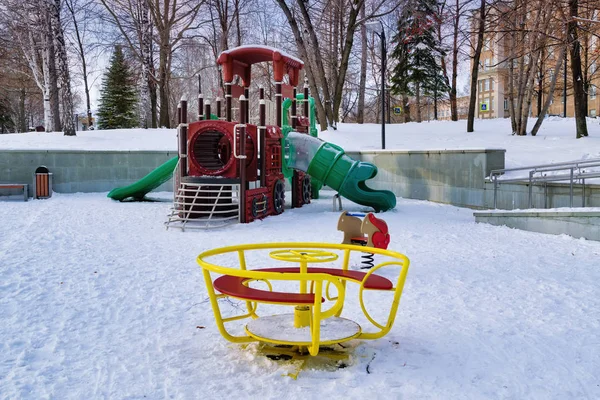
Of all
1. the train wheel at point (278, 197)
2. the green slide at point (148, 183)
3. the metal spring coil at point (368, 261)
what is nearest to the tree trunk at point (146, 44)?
the green slide at point (148, 183)

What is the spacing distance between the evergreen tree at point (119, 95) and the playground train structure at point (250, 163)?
2775 centimetres

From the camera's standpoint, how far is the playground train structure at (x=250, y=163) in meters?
→ 11.8

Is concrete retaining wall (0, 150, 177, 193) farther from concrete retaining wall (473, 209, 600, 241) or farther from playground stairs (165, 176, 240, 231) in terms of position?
concrete retaining wall (473, 209, 600, 241)

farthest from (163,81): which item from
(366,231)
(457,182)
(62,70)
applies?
(366,231)

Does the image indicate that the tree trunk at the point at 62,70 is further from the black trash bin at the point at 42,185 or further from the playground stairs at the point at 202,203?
the playground stairs at the point at 202,203

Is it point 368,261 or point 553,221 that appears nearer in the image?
point 368,261

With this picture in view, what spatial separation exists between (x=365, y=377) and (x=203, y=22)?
28.9 m

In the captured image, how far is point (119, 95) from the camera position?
4066cm

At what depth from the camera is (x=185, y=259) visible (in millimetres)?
7836

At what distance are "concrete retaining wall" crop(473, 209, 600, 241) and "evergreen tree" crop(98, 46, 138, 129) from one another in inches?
1358

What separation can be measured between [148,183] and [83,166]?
4.24 metres

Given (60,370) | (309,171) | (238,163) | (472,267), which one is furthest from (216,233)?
(60,370)

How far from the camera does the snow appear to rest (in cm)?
356

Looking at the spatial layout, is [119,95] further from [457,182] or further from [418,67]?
[457,182]
